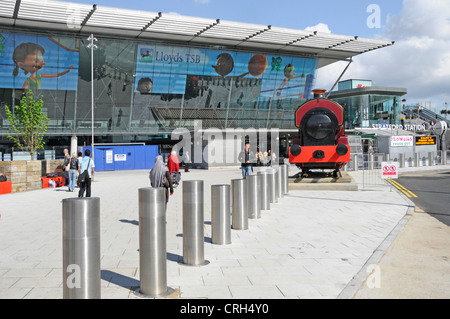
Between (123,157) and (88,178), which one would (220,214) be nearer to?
(88,178)

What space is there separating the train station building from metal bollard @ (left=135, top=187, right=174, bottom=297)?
86.6 feet

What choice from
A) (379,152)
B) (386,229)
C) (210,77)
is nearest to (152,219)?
(386,229)

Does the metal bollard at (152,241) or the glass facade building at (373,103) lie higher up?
the glass facade building at (373,103)

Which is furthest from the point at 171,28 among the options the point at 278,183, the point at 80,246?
the point at 80,246

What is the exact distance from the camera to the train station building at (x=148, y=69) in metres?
33.9

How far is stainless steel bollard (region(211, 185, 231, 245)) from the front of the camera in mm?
6785

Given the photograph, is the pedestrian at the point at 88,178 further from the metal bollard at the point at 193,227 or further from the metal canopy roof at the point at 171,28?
the metal canopy roof at the point at 171,28

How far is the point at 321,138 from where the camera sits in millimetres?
15328

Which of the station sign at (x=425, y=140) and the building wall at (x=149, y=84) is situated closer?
the building wall at (x=149, y=84)

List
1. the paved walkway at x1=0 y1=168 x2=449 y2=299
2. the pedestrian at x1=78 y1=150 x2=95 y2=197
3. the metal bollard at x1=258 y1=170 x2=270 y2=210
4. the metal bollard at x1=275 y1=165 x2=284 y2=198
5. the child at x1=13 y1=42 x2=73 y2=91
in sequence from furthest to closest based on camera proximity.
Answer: the child at x1=13 y1=42 x2=73 y2=91, the metal bollard at x1=275 y1=165 x2=284 y2=198, the pedestrian at x1=78 y1=150 x2=95 y2=197, the metal bollard at x1=258 y1=170 x2=270 y2=210, the paved walkway at x1=0 y1=168 x2=449 y2=299

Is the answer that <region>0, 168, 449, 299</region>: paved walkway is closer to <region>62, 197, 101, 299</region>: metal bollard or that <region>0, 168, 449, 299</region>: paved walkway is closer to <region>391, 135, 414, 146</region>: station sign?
<region>62, 197, 101, 299</region>: metal bollard

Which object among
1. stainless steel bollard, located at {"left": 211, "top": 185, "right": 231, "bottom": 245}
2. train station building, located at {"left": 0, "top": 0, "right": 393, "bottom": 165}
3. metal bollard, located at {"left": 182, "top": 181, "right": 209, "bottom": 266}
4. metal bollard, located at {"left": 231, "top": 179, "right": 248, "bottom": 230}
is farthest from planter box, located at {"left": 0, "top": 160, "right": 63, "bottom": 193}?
metal bollard, located at {"left": 182, "top": 181, "right": 209, "bottom": 266}

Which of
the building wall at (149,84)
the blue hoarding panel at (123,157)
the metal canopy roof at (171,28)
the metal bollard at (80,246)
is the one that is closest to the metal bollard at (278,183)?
the metal bollard at (80,246)

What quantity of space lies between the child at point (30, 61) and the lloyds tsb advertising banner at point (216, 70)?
848 centimetres
